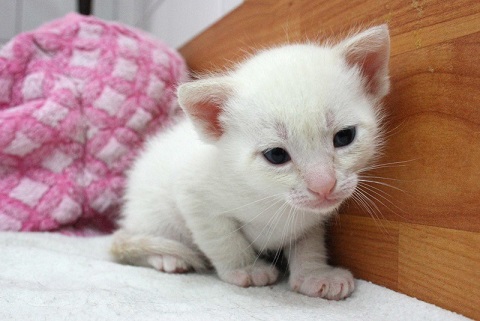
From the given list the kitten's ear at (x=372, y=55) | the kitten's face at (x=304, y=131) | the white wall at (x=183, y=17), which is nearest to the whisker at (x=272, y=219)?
the kitten's face at (x=304, y=131)

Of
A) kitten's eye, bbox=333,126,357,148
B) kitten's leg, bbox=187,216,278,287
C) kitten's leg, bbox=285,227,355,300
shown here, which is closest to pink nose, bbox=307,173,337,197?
kitten's eye, bbox=333,126,357,148

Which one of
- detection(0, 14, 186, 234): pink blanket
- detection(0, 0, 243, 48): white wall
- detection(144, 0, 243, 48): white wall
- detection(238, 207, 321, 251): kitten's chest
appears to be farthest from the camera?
detection(0, 0, 243, 48): white wall

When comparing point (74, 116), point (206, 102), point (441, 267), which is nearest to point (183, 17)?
point (74, 116)

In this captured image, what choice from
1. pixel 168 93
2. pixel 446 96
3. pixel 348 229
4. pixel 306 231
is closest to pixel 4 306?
pixel 306 231

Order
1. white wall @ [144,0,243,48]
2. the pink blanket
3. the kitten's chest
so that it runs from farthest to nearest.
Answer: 1. white wall @ [144,0,243,48]
2. the pink blanket
3. the kitten's chest

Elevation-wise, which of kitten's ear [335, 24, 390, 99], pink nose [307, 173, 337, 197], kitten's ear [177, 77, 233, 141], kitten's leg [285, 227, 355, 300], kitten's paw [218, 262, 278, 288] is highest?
kitten's ear [335, 24, 390, 99]

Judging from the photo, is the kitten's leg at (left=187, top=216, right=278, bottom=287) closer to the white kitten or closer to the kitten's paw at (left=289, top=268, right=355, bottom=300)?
the white kitten

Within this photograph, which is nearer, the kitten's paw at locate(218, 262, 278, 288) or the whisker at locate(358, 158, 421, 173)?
the whisker at locate(358, 158, 421, 173)
